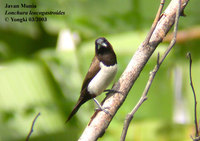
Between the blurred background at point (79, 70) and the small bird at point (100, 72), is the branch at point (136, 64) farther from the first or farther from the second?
the blurred background at point (79, 70)

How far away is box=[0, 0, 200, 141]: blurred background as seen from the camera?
2.98m

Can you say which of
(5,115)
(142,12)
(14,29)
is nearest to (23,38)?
(14,29)

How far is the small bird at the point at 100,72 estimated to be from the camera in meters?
2.12

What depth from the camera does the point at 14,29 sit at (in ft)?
10.8

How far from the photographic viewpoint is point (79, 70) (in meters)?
3.22

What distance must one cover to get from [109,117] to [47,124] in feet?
5.51

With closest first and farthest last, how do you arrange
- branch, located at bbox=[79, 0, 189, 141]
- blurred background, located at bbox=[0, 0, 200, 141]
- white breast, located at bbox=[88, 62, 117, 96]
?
branch, located at bbox=[79, 0, 189, 141], white breast, located at bbox=[88, 62, 117, 96], blurred background, located at bbox=[0, 0, 200, 141]

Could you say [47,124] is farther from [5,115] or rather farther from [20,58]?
[20,58]

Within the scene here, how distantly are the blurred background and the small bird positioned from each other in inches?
31.3

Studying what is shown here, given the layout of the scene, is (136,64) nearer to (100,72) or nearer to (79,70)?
(100,72)

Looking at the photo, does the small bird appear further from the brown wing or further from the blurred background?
the blurred background

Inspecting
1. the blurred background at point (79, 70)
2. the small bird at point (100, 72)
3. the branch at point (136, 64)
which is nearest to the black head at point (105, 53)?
the small bird at point (100, 72)

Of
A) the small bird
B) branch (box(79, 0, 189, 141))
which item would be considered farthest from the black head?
branch (box(79, 0, 189, 141))

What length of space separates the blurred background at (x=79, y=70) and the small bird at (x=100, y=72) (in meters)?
0.80
